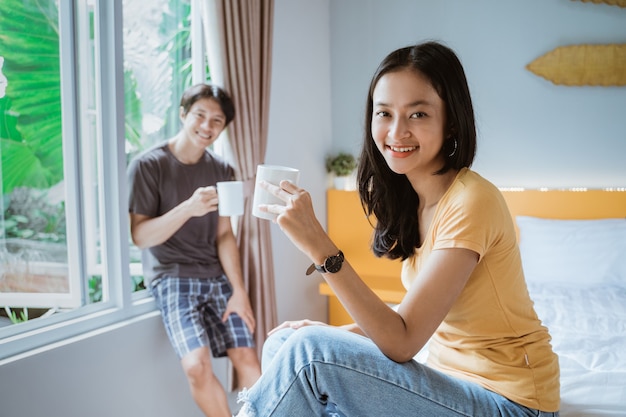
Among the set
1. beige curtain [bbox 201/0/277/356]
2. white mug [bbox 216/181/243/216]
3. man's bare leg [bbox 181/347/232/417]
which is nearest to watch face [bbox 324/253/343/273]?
white mug [bbox 216/181/243/216]

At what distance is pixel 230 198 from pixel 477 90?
1966mm

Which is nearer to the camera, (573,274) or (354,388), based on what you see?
(354,388)

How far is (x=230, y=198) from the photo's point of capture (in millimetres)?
1979

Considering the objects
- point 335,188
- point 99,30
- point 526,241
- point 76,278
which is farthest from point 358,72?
point 76,278

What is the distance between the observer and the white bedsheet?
1.36m

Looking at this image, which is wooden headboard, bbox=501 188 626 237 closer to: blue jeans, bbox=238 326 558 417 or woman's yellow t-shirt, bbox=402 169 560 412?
woman's yellow t-shirt, bbox=402 169 560 412

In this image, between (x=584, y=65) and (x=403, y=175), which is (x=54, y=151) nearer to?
(x=403, y=175)

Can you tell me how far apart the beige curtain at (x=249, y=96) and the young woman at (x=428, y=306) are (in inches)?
50.8

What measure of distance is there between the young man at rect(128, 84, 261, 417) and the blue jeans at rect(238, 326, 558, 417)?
41.5 inches

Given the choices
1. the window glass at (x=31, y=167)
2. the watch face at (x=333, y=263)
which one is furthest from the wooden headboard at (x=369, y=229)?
the watch face at (x=333, y=263)

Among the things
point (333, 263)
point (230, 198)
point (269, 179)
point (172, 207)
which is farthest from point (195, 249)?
point (333, 263)

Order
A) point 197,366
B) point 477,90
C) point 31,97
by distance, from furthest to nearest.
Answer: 1. point 477,90
2. point 197,366
3. point 31,97

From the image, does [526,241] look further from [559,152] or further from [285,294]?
[285,294]

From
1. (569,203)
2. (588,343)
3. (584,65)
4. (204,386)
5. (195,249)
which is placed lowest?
(204,386)
